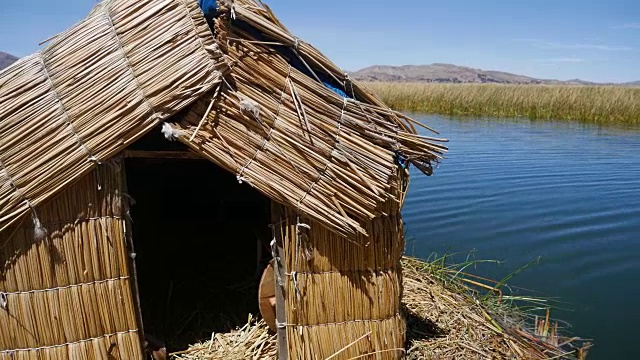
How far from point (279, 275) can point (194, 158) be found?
82 cm

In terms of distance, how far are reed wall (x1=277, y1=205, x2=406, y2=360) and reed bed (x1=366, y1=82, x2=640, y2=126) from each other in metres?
16.0

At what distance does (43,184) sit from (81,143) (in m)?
0.28

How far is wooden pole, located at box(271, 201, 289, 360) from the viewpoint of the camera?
305cm

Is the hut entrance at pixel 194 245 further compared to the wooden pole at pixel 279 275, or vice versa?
the hut entrance at pixel 194 245

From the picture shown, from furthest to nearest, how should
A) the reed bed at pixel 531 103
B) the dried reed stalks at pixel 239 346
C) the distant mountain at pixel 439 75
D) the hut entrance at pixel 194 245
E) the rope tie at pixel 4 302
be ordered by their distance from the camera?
the distant mountain at pixel 439 75 → the reed bed at pixel 531 103 → the hut entrance at pixel 194 245 → the dried reed stalks at pixel 239 346 → the rope tie at pixel 4 302

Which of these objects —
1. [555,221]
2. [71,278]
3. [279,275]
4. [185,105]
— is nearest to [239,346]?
[279,275]

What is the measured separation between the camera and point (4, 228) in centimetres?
271

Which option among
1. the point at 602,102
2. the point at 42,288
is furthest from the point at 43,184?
the point at 602,102

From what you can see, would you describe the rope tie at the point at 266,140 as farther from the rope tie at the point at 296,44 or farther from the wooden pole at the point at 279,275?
the wooden pole at the point at 279,275

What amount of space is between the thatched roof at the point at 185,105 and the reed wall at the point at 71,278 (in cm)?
12

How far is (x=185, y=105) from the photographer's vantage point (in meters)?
2.74

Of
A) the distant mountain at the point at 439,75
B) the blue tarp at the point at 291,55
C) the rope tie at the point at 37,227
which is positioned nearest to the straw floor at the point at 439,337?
the rope tie at the point at 37,227

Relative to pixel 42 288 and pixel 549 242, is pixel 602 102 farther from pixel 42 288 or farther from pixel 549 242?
pixel 42 288

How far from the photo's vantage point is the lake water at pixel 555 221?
6492mm
